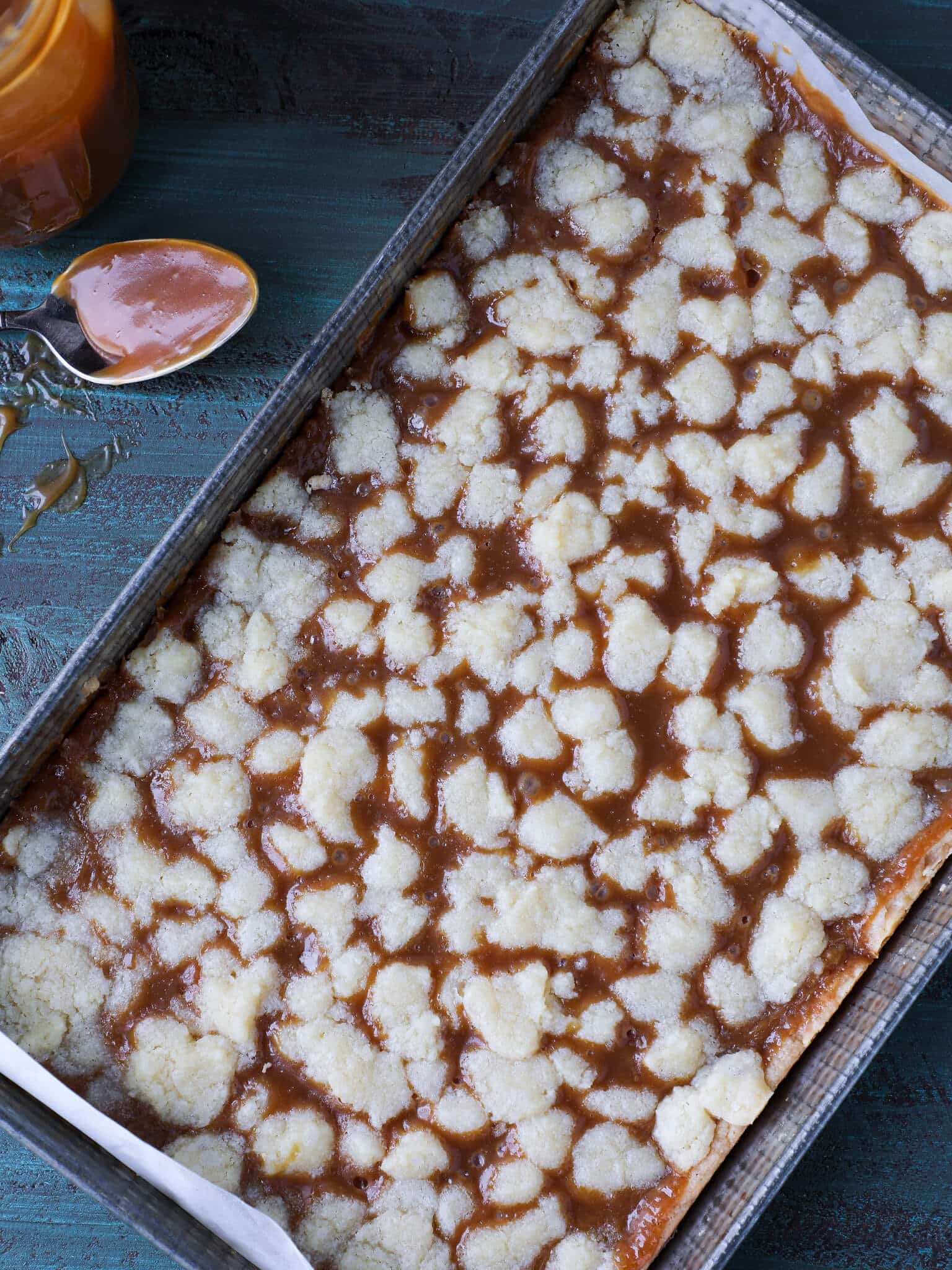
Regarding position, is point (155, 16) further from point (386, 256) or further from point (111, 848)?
point (111, 848)

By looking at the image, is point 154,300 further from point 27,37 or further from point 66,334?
point 27,37

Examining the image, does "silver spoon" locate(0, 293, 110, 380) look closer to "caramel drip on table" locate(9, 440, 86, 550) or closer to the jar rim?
"caramel drip on table" locate(9, 440, 86, 550)

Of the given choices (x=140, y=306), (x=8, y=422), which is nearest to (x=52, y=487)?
(x=8, y=422)

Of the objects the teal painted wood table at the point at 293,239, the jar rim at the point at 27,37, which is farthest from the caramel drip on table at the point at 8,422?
the jar rim at the point at 27,37

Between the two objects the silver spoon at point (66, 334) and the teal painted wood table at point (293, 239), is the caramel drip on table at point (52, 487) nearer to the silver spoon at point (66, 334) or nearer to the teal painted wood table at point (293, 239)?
the teal painted wood table at point (293, 239)

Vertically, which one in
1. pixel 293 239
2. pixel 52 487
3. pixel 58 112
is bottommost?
pixel 52 487

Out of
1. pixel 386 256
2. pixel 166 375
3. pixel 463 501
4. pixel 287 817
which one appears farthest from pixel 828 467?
pixel 166 375
